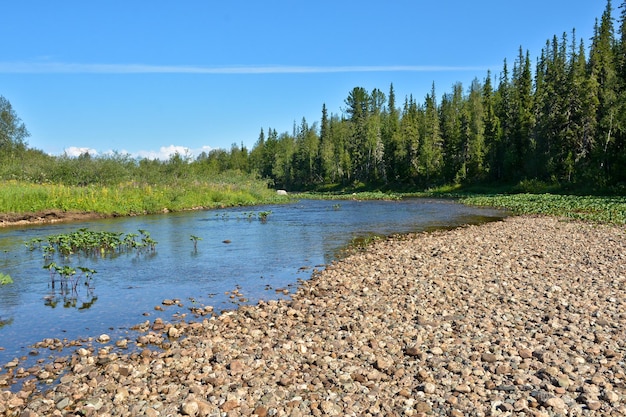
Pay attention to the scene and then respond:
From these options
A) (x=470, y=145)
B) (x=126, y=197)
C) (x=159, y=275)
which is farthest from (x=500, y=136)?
(x=159, y=275)

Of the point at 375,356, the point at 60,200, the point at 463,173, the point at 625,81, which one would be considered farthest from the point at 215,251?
the point at 463,173

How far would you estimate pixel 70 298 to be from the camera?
12789 millimetres

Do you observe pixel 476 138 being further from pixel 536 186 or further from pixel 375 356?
pixel 375 356

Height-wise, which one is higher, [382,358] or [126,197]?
[126,197]

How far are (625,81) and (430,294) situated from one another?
57.4 metres

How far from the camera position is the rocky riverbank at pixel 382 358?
250 inches

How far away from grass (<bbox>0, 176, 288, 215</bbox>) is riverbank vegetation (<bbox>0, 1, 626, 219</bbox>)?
13 cm

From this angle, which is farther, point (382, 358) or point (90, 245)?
point (90, 245)

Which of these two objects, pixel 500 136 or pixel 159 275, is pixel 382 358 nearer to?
pixel 159 275

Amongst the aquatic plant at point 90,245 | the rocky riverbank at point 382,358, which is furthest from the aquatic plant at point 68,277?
the rocky riverbank at point 382,358

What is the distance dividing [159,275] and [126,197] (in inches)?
1088

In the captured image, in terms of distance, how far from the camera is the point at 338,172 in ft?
356

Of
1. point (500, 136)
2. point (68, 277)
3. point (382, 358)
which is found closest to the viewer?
point (382, 358)

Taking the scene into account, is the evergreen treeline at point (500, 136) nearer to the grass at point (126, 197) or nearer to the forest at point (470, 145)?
the forest at point (470, 145)
